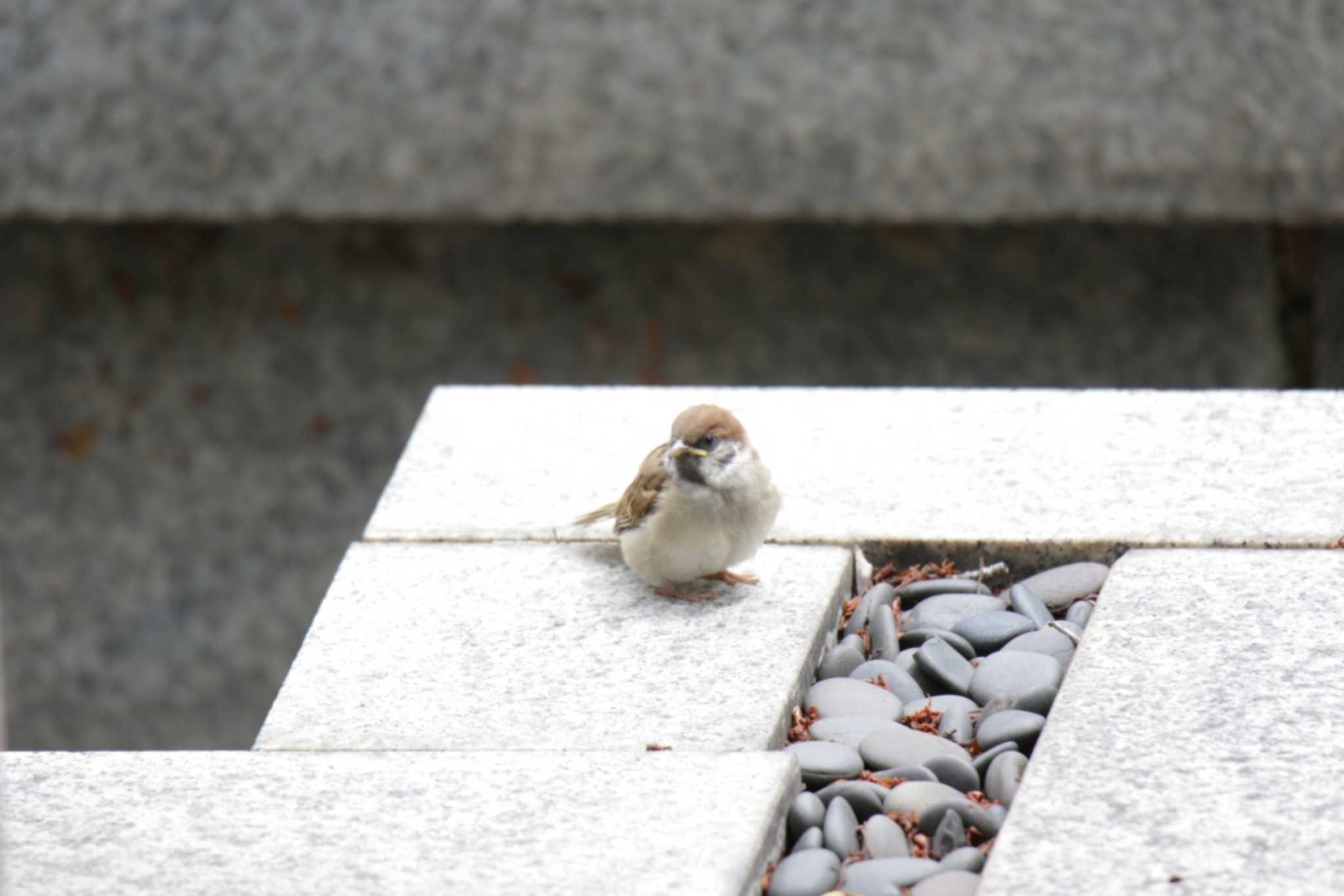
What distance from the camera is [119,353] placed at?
466cm

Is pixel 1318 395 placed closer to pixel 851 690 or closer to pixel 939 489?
pixel 939 489

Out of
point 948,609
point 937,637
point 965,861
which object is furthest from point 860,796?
point 948,609

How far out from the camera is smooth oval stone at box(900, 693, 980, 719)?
207 centimetres

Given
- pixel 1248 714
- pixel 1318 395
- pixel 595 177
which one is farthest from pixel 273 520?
pixel 1248 714

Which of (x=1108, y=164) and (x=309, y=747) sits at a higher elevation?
(x=1108, y=164)

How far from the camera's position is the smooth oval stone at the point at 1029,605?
89.0 inches

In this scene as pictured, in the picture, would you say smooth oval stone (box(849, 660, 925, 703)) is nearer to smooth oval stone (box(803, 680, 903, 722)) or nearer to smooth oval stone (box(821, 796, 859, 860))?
smooth oval stone (box(803, 680, 903, 722))

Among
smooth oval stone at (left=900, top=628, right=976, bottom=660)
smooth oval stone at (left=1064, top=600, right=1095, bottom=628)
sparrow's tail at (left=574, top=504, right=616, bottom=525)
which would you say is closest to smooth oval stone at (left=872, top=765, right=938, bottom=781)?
smooth oval stone at (left=900, top=628, right=976, bottom=660)

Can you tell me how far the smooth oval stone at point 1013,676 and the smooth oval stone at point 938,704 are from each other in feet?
0.05

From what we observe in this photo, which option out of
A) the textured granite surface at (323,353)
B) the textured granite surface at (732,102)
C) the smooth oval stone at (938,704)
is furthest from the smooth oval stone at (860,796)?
the textured granite surface at (323,353)

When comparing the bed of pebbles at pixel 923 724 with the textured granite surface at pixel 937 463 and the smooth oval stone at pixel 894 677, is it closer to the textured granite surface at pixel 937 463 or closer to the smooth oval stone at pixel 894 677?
the smooth oval stone at pixel 894 677

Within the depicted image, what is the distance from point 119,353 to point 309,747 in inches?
118

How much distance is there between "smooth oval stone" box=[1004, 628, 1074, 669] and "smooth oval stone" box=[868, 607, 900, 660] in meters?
0.15

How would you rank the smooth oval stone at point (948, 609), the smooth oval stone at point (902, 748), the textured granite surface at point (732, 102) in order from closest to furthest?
the smooth oval stone at point (902, 748)
the smooth oval stone at point (948, 609)
the textured granite surface at point (732, 102)
